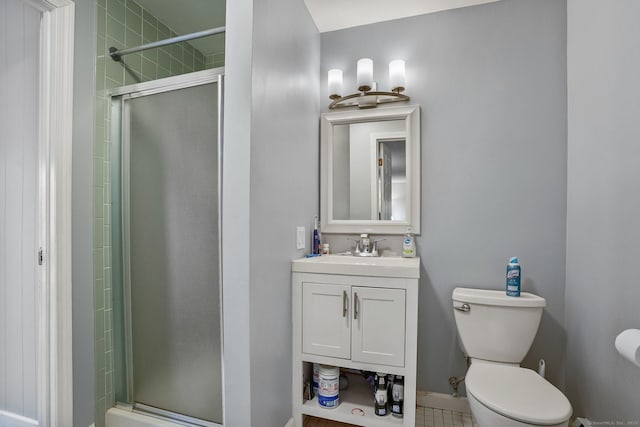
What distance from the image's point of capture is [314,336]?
5.18 feet

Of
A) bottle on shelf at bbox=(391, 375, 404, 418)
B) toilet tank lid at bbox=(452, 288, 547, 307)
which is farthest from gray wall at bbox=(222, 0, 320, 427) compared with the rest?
toilet tank lid at bbox=(452, 288, 547, 307)

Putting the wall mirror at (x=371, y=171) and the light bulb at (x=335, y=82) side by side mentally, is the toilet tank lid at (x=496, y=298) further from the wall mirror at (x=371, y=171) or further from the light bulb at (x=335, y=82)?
the light bulb at (x=335, y=82)

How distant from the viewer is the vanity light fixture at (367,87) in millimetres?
1879

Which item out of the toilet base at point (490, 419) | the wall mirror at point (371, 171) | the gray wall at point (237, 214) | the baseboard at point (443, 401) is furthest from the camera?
the wall mirror at point (371, 171)

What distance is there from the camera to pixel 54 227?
54.9 inches

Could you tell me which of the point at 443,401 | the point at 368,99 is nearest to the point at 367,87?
the point at 368,99

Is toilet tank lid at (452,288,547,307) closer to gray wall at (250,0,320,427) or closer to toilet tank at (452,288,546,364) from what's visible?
toilet tank at (452,288,546,364)

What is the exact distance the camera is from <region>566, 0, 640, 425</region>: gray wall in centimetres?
112

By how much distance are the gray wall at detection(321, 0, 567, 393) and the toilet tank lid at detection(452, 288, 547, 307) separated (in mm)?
140

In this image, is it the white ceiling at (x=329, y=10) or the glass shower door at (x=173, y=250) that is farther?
the white ceiling at (x=329, y=10)

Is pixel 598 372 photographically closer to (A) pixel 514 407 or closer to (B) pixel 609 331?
(B) pixel 609 331

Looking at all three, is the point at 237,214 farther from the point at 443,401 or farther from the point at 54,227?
the point at 443,401

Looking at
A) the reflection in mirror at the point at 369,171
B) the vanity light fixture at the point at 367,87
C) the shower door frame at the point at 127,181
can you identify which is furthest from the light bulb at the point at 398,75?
the shower door frame at the point at 127,181

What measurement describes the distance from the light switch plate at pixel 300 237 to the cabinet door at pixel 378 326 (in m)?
0.43
